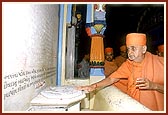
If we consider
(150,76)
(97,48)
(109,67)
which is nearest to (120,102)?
(150,76)

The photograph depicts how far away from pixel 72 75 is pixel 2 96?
9.28 feet

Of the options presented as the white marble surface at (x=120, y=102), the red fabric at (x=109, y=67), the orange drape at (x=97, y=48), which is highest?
the orange drape at (x=97, y=48)

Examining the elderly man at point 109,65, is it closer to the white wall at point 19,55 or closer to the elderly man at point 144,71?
the elderly man at point 144,71

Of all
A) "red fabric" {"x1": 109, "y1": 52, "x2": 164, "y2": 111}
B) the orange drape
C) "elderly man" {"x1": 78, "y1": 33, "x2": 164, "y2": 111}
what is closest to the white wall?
"elderly man" {"x1": 78, "y1": 33, "x2": 164, "y2": 111}

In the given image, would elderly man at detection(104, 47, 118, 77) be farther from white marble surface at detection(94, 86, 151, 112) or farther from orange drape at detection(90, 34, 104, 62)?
white marble surface at detection(94, 86, 151, 112)

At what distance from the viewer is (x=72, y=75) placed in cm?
426

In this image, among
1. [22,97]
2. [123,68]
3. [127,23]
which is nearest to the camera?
[22,97]

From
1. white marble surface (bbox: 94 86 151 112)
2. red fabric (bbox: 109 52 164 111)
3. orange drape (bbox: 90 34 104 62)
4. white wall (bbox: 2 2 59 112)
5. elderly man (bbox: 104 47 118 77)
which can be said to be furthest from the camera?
elderly man (bbox: 104 47 118 77)

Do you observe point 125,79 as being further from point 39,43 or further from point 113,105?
point 39,43

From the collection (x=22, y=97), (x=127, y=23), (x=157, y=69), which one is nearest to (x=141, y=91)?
(x=157, y=69)

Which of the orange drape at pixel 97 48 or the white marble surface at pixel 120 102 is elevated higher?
the orange drape at pixel 97 48

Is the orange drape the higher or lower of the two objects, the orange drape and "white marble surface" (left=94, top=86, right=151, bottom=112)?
the higher

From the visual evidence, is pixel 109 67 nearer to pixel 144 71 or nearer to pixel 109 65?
pixel 109 65

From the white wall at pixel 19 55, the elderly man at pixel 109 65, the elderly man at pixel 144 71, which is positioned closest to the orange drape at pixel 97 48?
the elderly man at pixel 144 71
